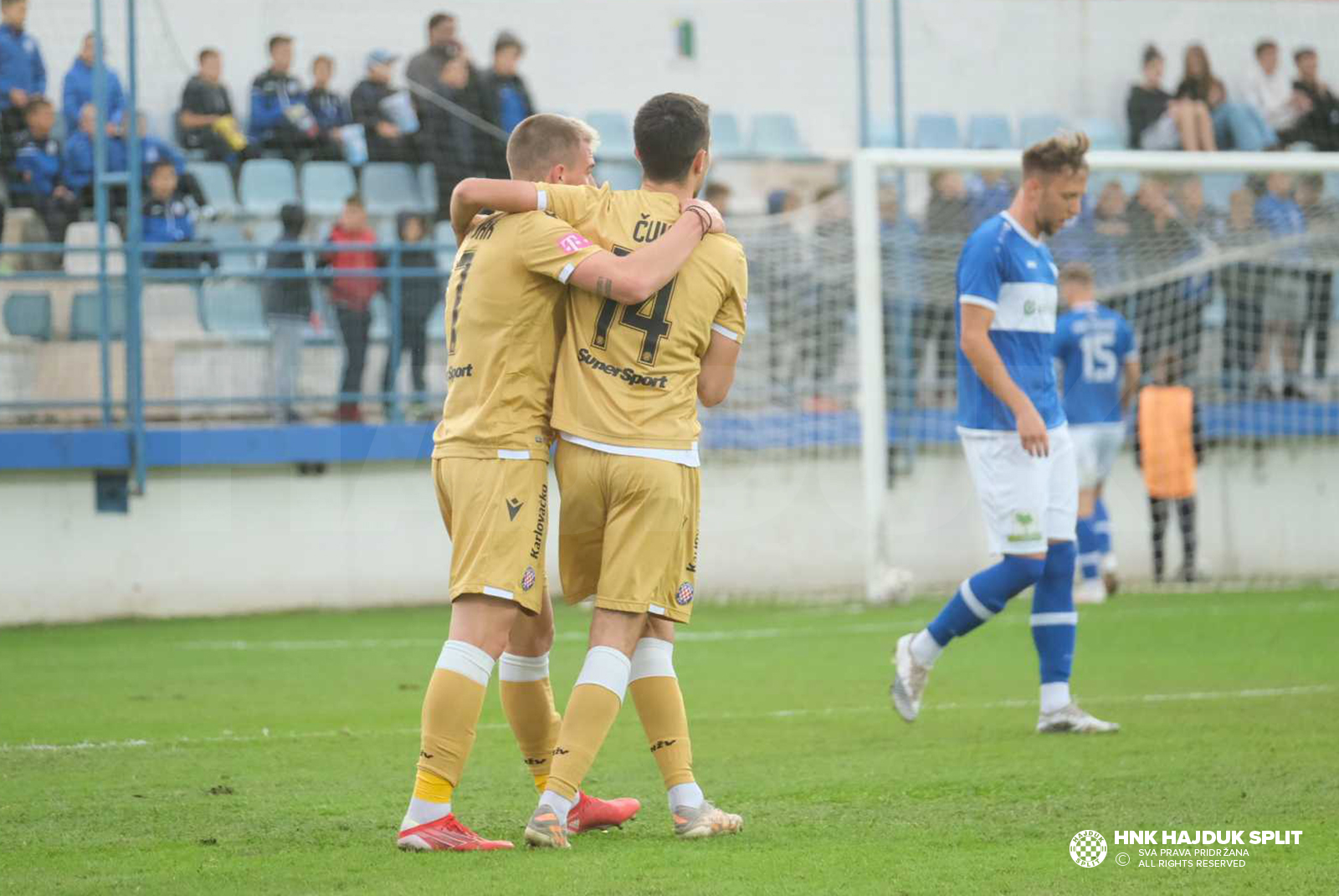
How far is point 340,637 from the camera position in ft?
34.8

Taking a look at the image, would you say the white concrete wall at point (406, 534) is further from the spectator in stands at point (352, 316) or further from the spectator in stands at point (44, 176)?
the spectator in stands at point (44, 176)

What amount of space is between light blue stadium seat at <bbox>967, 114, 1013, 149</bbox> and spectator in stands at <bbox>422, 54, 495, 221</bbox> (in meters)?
5.33

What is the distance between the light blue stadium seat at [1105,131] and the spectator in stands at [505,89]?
6.14 m

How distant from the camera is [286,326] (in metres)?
12.6

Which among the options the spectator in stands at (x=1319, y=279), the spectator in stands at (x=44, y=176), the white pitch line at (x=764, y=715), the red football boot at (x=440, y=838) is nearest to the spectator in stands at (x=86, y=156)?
the spectator in stands at (x=44, y=176)

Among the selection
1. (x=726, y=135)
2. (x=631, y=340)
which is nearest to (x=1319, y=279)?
(x=726, y=135)

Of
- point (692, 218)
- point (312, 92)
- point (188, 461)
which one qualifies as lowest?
point (188, 461)

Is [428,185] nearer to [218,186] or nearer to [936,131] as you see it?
[218,186]

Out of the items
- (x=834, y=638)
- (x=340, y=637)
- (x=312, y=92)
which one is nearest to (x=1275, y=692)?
(x=834, y=638)

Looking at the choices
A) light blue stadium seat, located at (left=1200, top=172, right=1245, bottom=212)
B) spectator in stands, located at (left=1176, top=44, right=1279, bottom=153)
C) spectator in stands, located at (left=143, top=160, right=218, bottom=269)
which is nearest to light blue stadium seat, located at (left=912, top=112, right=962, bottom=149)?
spectator in stands, located at (left=1176, top=44, right=1279, bottom=153)

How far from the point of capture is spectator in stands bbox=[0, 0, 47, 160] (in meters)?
12.6

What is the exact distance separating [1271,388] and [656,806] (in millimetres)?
10786

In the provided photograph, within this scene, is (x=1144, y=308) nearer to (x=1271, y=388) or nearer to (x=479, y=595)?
(x=1271, y=388)

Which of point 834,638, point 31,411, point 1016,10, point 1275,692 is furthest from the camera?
point 1016,10
